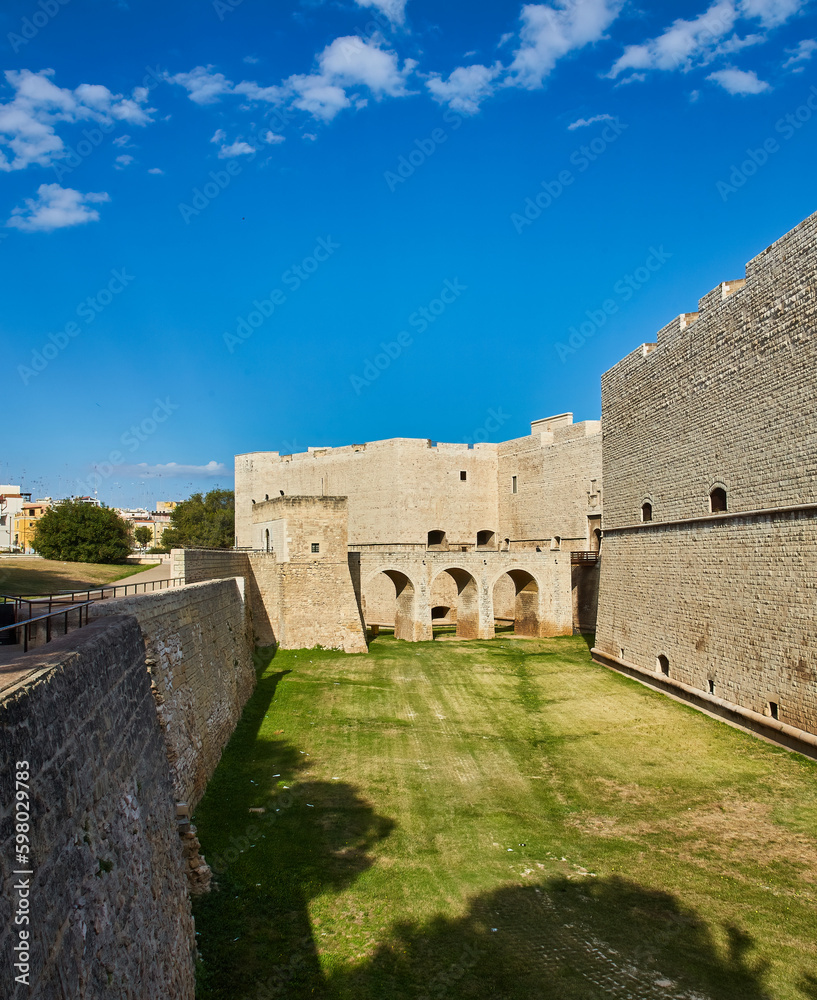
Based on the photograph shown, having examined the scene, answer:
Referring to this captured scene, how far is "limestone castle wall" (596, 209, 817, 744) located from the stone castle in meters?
0.05

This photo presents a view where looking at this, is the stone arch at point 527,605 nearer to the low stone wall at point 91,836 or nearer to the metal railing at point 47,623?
the metal railing at point 47,623

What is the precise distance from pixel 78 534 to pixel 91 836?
36394mm

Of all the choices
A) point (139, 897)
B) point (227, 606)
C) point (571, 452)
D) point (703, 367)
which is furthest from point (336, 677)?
point (571, 452)

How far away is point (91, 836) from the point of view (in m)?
3.90

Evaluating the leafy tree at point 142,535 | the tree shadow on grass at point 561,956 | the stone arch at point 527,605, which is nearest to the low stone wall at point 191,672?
the tree shadow on grass at point 561,956

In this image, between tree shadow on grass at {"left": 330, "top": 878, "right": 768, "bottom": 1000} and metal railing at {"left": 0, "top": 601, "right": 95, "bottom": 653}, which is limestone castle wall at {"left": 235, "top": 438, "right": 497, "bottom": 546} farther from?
metal railing at {"left": 0, "top": 601, "right": 95, "bottom": 653}

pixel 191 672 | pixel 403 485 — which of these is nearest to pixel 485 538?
pixel 403 485

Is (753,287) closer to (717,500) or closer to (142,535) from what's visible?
(717,500)

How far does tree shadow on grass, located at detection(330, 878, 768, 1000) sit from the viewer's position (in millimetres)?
5602

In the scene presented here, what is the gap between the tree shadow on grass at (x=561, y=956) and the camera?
5.60 metres

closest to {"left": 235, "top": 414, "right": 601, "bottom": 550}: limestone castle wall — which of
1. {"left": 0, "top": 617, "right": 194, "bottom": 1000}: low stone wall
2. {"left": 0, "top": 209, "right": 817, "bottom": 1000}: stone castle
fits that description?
{"left": 0, "top": 209, "right": 817, "bottom": 1000}: stone castle

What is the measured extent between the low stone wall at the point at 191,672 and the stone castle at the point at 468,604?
0.06m

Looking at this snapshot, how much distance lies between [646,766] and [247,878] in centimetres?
675

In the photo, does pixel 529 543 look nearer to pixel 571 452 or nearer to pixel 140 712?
pixel 571 452
